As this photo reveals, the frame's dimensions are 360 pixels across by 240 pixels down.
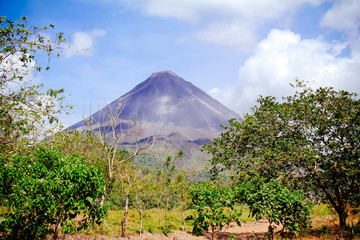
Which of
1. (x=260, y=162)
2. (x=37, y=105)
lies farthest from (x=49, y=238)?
(x=260, y=162)

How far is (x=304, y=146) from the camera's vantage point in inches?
456

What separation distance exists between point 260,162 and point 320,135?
376cm

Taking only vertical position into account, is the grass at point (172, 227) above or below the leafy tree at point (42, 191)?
below

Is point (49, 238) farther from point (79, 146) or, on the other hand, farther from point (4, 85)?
point (79, 146)

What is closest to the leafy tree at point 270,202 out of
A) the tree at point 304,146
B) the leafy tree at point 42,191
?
the tree at point 304,146

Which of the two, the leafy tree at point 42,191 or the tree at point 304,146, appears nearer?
the leafy tree at point 42,191

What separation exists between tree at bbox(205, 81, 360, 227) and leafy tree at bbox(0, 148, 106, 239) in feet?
26.2

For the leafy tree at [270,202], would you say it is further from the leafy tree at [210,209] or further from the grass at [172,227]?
the leafy tree at [210,209]

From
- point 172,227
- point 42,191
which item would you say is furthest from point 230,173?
point 172,227

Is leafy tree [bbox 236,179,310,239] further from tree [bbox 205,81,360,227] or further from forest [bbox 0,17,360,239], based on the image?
tree [bbox 205,81,360,227]

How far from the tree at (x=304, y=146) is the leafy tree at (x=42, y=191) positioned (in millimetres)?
7989

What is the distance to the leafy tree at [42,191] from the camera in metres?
6.14

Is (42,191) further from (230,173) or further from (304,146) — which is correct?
(304,146)

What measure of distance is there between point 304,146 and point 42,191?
11.8 meters
